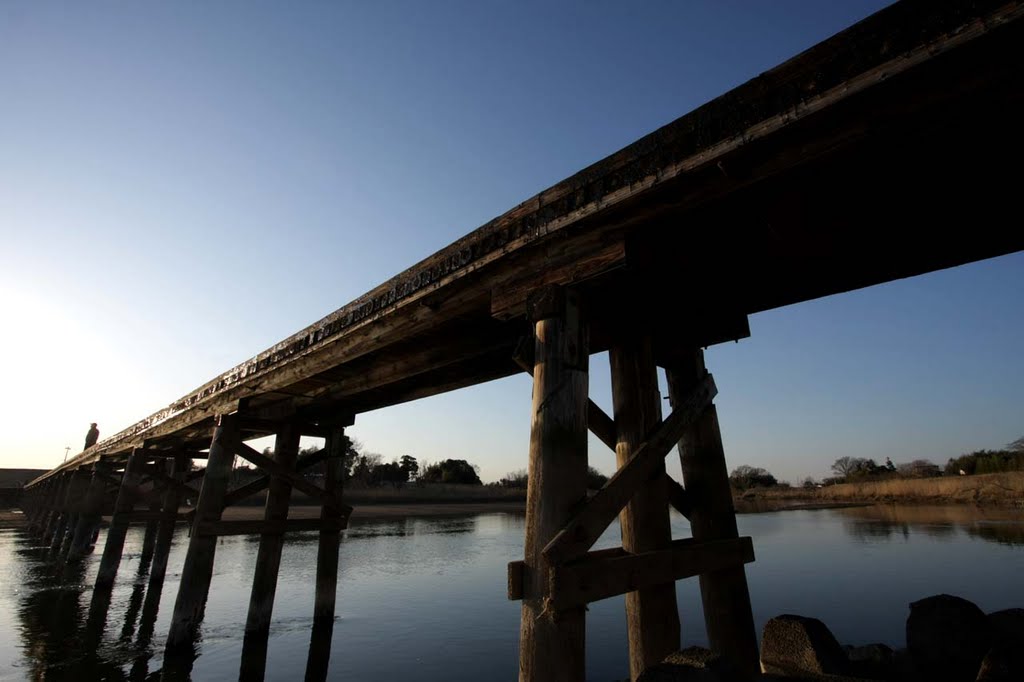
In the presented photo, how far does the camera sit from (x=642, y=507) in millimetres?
3648

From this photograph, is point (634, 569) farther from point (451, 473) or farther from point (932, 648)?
point (451, 473)

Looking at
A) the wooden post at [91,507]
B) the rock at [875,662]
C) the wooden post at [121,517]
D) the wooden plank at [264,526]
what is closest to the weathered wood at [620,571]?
the rock at [875,662]

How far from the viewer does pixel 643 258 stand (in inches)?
109

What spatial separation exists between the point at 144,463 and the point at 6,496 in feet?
167

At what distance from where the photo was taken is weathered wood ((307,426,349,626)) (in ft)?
27.1

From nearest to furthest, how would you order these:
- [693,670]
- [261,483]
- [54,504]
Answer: [693,670] < [261,483] < [54,504]

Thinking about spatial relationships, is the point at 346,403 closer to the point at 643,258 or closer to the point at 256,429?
the point at 256,429

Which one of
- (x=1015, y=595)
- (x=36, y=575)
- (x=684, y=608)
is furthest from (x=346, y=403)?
(x=1015, y=595)

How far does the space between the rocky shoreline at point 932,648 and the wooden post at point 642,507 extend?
0.68 metres

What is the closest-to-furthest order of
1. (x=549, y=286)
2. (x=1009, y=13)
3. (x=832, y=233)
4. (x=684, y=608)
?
(x=1009, y=13), (x=832, y=233), (x=549, y=286), (x=684, y=608)

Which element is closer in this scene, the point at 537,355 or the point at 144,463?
the point at 537,355

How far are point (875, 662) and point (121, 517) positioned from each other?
50.1 ft

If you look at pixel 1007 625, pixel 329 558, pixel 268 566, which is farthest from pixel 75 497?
pixel 1007 625

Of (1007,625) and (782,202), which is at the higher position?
(782,202)
